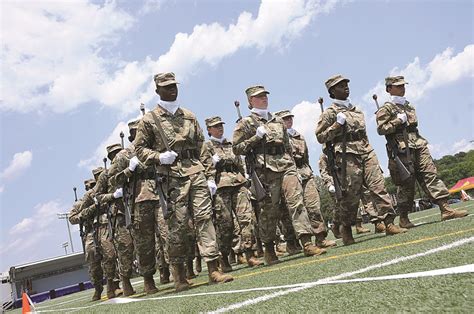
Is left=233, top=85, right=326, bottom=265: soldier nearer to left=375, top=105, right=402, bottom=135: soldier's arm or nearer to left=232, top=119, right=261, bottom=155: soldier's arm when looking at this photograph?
left=232, top=119, right=261, bottom=155: soldier's arm

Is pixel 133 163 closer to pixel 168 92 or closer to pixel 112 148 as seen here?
pixel 168 92

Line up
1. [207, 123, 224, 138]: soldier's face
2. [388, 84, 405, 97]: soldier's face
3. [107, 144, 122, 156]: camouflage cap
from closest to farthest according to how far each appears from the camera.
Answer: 1. [388, 84, 405, 97]: soldier's face
2. [107, 144, 122, 156]: camouflage cap
3. [207, 123, 224, 138]: soldier's face

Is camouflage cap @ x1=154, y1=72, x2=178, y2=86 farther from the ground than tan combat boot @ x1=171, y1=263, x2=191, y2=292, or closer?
farther from the ground

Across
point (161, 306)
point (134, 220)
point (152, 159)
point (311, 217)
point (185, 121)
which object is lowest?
point (161, 306)

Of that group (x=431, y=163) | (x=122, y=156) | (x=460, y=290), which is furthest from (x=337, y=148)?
(x=460, y=290)

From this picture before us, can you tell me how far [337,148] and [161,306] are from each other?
375 centimetres

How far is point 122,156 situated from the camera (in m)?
8.42

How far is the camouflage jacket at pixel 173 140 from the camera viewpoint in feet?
21.4

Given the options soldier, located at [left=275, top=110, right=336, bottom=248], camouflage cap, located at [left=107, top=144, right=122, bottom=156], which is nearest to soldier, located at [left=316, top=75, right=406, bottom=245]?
soldier, located at [left=275, top=110, right=336, bottom=248]

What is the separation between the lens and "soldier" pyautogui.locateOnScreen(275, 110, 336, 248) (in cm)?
867

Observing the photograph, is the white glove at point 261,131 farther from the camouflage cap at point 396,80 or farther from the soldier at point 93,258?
the soldier at point 93,258

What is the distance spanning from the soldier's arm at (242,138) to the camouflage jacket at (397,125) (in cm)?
212

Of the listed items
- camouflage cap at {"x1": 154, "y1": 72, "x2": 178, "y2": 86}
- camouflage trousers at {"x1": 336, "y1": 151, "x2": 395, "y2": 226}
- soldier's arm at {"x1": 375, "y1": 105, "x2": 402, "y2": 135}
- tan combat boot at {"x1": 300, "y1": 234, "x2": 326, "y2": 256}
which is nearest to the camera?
camouflage cap at {"x1": 154, "y1": 72, "x2": 178, "y2": 86}

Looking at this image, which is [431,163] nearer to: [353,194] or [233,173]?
[353,194]
